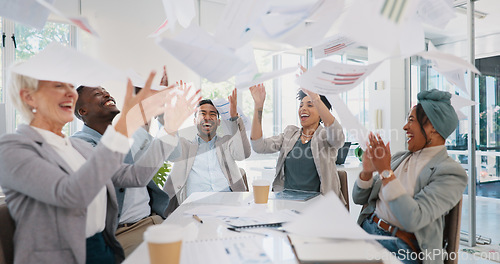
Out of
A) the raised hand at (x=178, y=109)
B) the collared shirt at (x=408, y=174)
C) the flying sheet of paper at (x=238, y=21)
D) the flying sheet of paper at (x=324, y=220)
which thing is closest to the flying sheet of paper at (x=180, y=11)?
the flying sheet of paper at (x=238, y=21)

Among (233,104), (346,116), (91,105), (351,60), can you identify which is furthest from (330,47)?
(351,60)

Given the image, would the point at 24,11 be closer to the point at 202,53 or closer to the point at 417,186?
the point at 202,53

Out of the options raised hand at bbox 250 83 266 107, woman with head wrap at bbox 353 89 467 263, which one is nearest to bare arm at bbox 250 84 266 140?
raised hand at bbox 250 83 266 107

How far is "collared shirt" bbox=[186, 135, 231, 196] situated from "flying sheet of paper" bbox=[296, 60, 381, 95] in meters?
1.45

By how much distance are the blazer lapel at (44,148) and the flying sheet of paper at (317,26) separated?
781 millimetres

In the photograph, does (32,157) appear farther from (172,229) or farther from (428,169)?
(428,169)

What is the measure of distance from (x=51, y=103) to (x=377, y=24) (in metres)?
1.01

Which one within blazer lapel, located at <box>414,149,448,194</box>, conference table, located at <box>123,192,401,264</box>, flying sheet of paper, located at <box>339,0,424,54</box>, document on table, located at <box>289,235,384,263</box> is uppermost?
flying sheet of paper, located at <box>339,0,424,54</box>

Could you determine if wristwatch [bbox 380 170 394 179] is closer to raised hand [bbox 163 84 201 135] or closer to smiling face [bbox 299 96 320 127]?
raised hand [bbox 163 84 201 135]

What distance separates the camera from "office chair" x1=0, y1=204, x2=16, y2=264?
102 centimetres

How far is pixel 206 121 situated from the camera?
246cm

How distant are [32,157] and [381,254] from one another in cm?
101

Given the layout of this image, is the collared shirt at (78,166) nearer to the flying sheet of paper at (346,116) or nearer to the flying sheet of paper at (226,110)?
the flying sheet of paper at (346,116)

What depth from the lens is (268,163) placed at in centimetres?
507
